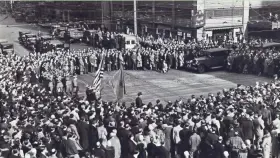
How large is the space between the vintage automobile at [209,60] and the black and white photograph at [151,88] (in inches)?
2.8

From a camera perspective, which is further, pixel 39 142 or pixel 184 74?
pixel 184 74

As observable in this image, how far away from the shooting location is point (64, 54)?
Result: 28.9 meters

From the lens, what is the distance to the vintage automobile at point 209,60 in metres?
28.4

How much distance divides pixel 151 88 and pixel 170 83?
1634 millimetres

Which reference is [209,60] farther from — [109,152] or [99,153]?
[99,153]

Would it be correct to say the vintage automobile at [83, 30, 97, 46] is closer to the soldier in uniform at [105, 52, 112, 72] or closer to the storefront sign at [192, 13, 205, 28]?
the storefront sign at [192, 13, 205, 28]

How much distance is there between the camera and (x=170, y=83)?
2623 centimetres

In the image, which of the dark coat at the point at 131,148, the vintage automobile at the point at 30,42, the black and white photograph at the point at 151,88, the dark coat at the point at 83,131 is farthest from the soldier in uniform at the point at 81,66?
the dark coat at the point at 131,148

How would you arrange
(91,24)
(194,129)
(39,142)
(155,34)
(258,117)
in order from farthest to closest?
(91,24)
(155,34)
(258,117)
(194,129)
(39,142)

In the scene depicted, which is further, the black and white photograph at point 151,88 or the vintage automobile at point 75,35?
Answer: the vintage automobile at point 75,35

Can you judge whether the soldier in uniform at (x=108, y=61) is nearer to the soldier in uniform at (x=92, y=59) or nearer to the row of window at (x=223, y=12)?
the soldier in uniform at (x=92, y=59)

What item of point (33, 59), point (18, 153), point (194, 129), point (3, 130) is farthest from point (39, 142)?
point (33, 59)

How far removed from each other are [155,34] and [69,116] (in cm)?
3301

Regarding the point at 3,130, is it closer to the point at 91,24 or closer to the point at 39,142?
the point at 39,142
